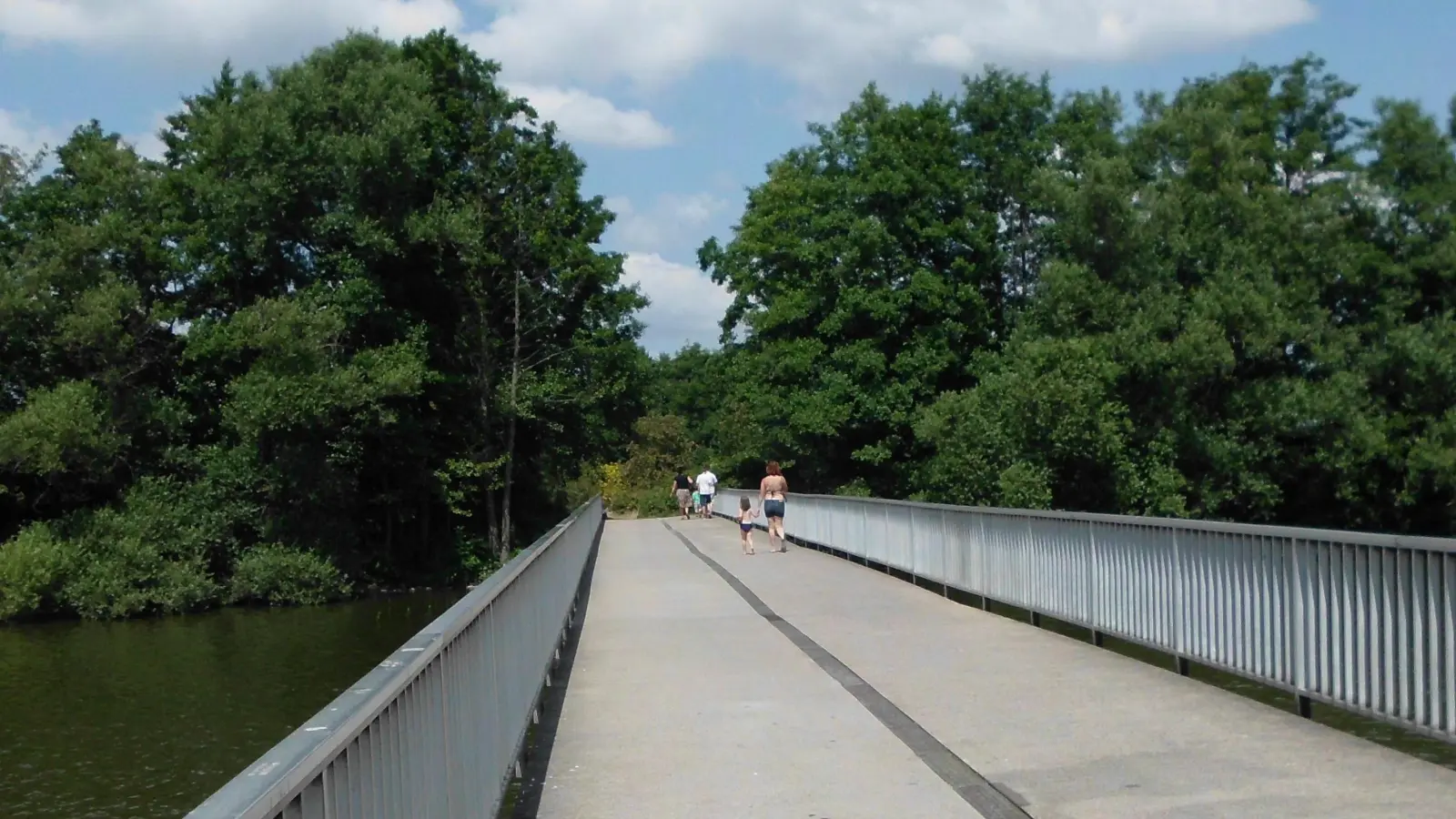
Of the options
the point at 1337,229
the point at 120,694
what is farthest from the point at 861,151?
the point at 120,694

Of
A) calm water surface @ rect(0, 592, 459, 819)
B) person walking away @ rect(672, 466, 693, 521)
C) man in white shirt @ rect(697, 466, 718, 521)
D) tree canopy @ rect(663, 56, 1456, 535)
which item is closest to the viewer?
calm water surface @ rect(0, 592, 459, 819)

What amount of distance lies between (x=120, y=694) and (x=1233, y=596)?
20.0 m

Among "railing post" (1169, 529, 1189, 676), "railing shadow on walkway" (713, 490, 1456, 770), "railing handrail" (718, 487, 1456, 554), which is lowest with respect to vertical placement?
"railing shadow on walkway" (713, 490, 1456, 770)

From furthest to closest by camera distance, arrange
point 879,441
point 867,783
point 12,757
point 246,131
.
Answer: point 879,441
point 246,131
point 12,757
point 867,783

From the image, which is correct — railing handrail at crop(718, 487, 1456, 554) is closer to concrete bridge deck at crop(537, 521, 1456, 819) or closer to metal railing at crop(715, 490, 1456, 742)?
metal railing at crop(715, 490, 1456, 742)

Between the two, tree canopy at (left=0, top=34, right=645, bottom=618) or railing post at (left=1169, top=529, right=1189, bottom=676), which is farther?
tree canopy at (left=0, top=34, right=645, bottom=618)

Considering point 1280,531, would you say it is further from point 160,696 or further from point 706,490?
point 706,490

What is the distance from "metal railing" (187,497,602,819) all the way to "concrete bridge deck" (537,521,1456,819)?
504mm

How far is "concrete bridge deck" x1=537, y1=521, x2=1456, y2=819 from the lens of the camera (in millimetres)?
6562

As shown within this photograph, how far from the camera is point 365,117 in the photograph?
42.9 metres

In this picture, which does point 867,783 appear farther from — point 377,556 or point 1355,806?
point 377,556

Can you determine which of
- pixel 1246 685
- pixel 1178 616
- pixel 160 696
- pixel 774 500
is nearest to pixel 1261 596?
pixel 1178 616

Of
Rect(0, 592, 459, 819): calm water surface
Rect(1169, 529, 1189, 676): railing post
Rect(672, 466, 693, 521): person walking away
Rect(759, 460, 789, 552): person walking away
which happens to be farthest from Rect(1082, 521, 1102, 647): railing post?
Rect(672, 466, 693, 521): person walking away

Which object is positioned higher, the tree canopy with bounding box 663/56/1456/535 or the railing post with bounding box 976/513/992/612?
the tree canopy with bounding box 663/56/1456/535
